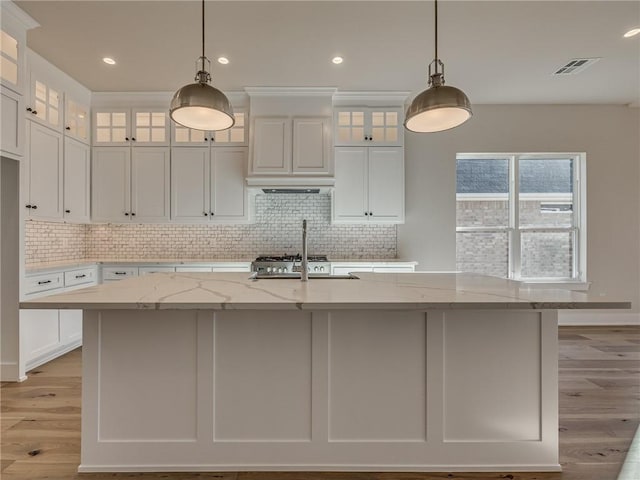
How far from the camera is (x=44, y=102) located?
11.6 ft

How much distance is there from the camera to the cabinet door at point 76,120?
389 centimetres

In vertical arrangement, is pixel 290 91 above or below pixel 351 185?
above

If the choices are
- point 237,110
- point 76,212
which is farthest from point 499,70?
point 76,212

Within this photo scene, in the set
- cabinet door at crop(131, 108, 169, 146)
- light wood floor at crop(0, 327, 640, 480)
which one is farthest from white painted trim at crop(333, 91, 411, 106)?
light wood floor at crop(0, 327, 640, 480)

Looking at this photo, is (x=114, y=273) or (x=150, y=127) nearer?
(x=114, y=273)

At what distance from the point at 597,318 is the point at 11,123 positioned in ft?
22.4

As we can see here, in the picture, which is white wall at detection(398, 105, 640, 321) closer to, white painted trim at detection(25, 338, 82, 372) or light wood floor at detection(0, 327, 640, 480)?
light wood floor at detection(0, 327, 640, 480)

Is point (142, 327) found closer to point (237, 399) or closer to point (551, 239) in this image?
point (237, 399)

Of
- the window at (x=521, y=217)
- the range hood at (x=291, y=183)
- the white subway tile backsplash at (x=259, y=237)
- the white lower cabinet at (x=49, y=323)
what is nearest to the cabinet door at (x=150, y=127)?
the white subway tile backsplash at (x=259, y=237)

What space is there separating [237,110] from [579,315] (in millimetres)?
5242

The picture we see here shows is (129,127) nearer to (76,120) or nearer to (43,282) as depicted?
(76,120)

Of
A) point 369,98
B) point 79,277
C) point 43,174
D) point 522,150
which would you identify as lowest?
point 79,277

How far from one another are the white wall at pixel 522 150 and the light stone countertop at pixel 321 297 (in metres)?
2.72

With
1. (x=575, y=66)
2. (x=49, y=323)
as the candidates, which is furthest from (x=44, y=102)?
(x=575, y=66)
